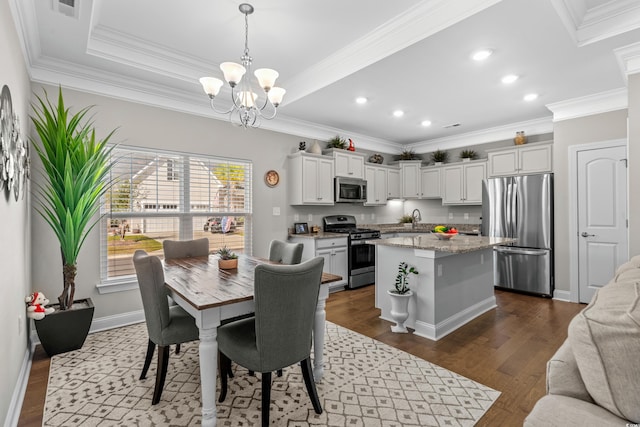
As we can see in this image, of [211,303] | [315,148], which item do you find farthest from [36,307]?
[315,148]

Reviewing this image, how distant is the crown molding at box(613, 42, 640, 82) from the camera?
277 centimetres

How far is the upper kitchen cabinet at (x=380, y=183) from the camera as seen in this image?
5945 mm

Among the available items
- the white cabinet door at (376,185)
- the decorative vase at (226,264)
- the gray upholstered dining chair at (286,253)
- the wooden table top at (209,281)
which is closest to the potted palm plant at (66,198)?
the wooden table top at (209,281)

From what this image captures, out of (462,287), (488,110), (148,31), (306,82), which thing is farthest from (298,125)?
(462,287)

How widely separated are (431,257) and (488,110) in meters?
2.75

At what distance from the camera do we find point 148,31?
9.31ft

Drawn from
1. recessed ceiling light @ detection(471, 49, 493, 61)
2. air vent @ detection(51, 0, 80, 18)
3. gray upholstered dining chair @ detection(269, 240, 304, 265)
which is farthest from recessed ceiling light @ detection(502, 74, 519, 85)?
air vent @ detection(51, 0, 80, 18)

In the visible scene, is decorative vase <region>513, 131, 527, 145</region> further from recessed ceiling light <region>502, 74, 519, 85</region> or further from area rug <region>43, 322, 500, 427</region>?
area rug <region>43, 322, 500, 427</region>

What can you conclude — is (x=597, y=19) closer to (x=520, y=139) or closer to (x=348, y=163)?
(x=520, y=139)

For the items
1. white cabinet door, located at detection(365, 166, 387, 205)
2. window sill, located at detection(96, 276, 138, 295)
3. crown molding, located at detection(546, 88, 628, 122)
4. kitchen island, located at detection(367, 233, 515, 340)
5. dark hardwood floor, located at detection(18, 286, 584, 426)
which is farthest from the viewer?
white cabinet door, located at detection(365, 166, 387, 205)

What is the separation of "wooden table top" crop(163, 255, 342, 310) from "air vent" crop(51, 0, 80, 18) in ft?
6.65

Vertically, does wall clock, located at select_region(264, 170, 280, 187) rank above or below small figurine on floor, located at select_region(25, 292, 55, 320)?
above

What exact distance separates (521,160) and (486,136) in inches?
36.5

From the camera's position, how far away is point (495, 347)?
288 centimetres
